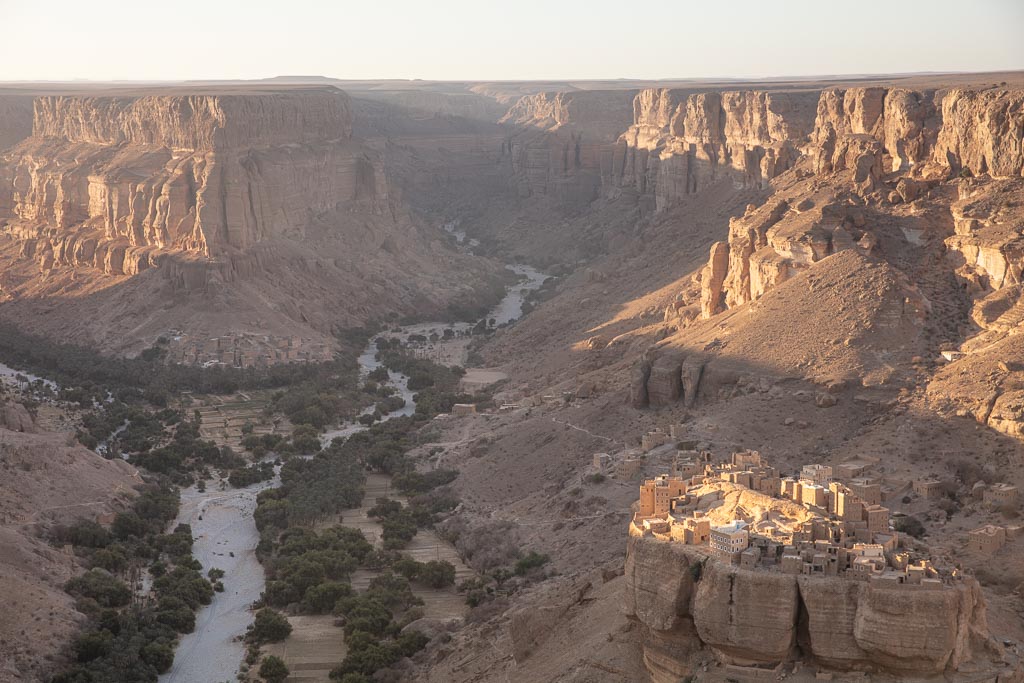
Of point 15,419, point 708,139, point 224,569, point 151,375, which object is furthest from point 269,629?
point 708,139

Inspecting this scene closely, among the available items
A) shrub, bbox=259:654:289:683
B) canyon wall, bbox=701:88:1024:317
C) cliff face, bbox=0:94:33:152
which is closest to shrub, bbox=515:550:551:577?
shrub, bbox=259:654:289:683

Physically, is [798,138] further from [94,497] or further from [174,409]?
[94,497]

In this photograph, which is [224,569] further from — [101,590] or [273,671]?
[273,671]

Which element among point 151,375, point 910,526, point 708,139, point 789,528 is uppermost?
point 708,139

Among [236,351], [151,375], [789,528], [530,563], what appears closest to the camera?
[789,528]

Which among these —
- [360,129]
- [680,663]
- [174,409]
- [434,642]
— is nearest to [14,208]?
[174,409]

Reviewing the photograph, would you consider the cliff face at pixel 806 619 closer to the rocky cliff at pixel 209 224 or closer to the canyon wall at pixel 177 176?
the rocky cliff at pixel 209 224

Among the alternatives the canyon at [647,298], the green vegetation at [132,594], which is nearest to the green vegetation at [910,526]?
the canyon at [647,298]
